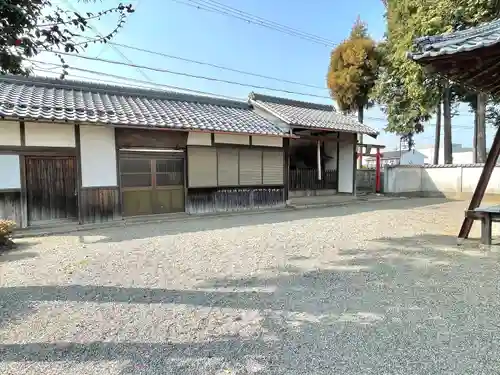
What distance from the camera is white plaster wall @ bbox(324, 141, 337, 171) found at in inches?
619

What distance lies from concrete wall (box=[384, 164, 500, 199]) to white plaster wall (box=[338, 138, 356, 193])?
371cm

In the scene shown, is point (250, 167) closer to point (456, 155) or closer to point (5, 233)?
point (5, 233)

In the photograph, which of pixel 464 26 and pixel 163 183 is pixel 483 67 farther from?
pixel 464 26

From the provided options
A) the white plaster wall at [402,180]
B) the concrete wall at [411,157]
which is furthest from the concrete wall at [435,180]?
the concrete wall at [411,157]

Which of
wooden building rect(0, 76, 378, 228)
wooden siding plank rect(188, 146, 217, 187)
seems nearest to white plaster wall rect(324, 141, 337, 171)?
wooden building rect(0, 76, 378, 228)

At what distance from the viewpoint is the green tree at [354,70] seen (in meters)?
19.8

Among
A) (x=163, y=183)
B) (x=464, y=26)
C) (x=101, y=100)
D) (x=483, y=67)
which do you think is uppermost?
(x=464, y=26)

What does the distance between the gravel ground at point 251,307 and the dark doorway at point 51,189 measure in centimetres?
199

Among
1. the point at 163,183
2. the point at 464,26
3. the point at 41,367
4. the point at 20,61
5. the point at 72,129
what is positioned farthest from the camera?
the point at 464,26

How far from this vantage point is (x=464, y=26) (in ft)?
43.7

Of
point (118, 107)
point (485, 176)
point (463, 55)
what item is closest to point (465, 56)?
point (463, 55)

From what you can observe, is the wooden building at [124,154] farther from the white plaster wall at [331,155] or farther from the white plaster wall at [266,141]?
the white plaster wall at [331,155]

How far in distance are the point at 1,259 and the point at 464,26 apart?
16.7 meters

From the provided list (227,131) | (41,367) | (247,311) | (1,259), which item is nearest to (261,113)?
(227,131)
